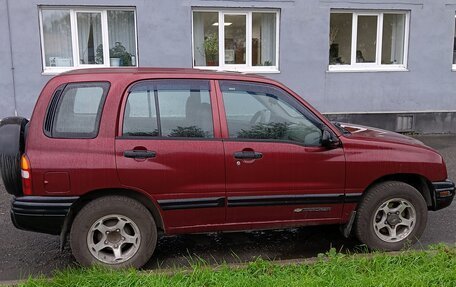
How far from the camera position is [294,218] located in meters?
4.08

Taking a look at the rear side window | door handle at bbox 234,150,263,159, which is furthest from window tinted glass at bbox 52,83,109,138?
door handle at bbox 234,150,263,159

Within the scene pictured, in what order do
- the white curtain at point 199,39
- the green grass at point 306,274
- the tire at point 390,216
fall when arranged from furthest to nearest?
the white curtain at point 199,39 < the tire at point 390,216 < the green grass at point 306,274

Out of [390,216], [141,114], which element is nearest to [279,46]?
[390,216]

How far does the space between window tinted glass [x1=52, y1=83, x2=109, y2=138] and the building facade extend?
242 inches

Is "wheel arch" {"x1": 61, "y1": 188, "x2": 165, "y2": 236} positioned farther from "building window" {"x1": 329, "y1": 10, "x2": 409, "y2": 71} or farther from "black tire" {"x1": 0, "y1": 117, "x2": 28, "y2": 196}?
"building window" {"x1": 329, "y1": 10, "x2": 409, "y2": 71}

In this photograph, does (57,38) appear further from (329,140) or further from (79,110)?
(329,140)

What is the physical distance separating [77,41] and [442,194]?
8013 millimetres

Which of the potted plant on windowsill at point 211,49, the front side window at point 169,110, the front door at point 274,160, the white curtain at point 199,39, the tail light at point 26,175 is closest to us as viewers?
the tail light at point 26,175

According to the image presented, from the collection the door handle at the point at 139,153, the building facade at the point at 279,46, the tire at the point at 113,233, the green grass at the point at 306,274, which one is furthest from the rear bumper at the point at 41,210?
the building facade at the point at 279,46

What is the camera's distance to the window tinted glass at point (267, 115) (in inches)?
155

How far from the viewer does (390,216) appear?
4.21 metres

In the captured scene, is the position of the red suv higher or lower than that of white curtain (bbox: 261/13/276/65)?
lower

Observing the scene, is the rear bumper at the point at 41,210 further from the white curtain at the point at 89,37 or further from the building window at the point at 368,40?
the building window at the point at 368,40

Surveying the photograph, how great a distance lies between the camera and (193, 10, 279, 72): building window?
1018cm
